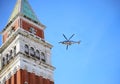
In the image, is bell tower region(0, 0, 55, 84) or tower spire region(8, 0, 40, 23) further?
tower spire region(8, 0, 40, 23)

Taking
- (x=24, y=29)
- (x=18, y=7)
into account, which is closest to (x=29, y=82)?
(x=24, y=29)

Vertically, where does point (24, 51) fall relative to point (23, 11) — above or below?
below

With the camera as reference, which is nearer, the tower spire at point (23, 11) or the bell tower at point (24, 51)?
the bell tower at point (24, 51)

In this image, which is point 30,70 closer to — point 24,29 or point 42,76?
point 42,76

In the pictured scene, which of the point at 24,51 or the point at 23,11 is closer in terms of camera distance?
the point at 24,51

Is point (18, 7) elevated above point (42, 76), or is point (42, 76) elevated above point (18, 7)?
point (18, 7)

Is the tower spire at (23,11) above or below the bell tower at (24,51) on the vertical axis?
above
